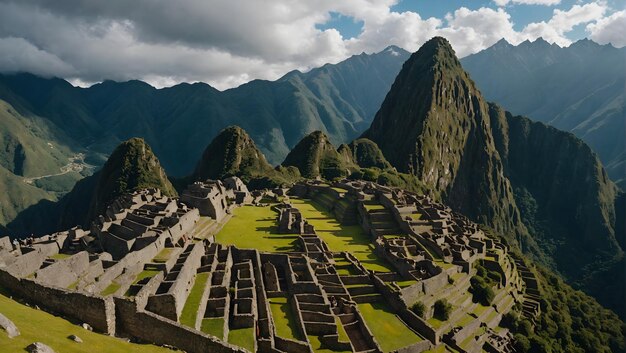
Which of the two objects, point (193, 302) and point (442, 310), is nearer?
point (193, 302)

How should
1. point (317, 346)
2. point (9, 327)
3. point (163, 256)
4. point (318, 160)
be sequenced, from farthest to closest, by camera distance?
point (318, 160) < point (163, 256) < point (317, 346) < point (9, 327)

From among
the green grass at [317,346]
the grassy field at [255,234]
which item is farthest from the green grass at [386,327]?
the grassy field at [255,234]

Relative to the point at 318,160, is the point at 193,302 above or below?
below

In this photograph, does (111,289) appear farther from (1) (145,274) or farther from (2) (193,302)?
(2) (193,302)

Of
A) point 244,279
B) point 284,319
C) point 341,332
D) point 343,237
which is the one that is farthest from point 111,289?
point 343,237

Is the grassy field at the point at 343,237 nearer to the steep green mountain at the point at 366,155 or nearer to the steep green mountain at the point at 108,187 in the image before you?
the steep green mountain at the point at 108,187

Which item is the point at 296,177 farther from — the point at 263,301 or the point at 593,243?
the point at 593,243

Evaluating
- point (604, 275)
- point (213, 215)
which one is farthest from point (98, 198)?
point (604, 275)

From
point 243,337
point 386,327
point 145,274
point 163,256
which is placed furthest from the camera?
point 163,256

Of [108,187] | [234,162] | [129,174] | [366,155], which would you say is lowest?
[108,187]
